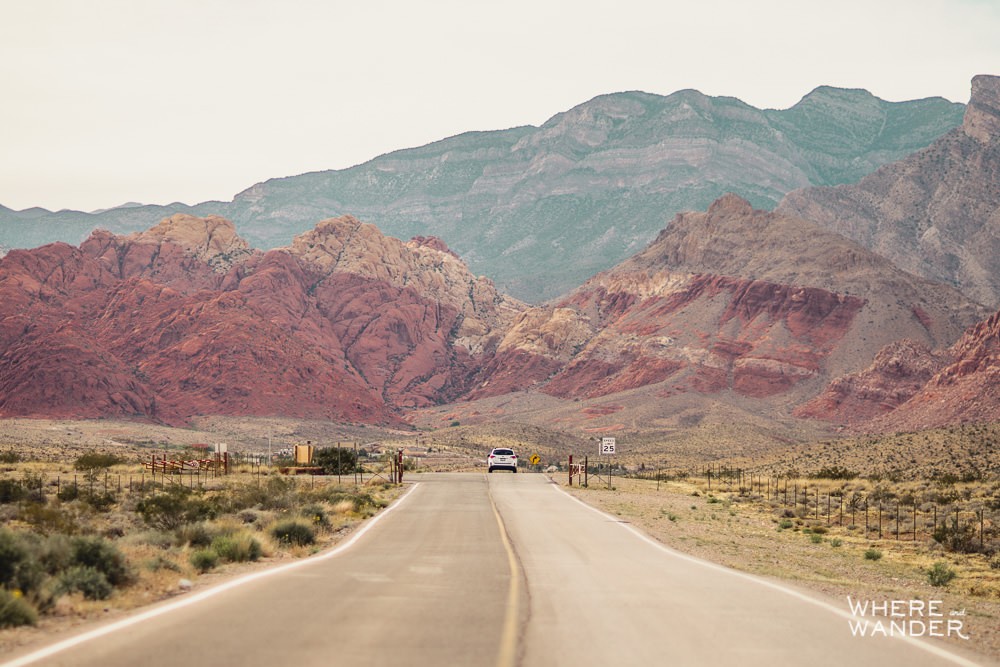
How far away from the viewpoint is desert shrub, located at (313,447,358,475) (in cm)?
6121

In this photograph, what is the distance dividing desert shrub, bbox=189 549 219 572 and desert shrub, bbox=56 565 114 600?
3360 millimetres

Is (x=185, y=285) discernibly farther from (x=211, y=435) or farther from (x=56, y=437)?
(x=56, y=437)

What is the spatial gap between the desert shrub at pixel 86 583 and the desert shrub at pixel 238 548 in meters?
4.71

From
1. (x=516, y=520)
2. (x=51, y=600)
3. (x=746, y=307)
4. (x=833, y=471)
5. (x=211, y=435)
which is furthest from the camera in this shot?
(x=746, y=307)

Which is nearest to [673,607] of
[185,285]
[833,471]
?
[833,471]

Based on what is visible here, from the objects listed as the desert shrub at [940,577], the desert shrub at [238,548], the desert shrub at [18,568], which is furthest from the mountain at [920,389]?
the desert shrub at [18,568]

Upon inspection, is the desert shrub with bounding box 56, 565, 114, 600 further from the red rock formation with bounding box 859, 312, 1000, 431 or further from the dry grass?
the red rock formation with bounding box 859, 312, 1000, 431

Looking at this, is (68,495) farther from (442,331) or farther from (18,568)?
(442,331)

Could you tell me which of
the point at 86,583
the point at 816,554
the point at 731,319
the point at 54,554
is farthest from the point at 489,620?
the point at 731,319

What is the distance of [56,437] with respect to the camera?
96.9 metres

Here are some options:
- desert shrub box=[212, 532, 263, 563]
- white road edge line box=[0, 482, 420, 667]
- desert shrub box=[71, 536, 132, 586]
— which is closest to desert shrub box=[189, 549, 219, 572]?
desert shrub box=[212, 532, 263, 563]

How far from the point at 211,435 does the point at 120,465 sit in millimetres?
55657

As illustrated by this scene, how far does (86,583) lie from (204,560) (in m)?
3.87

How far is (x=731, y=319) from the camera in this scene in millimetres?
154000
